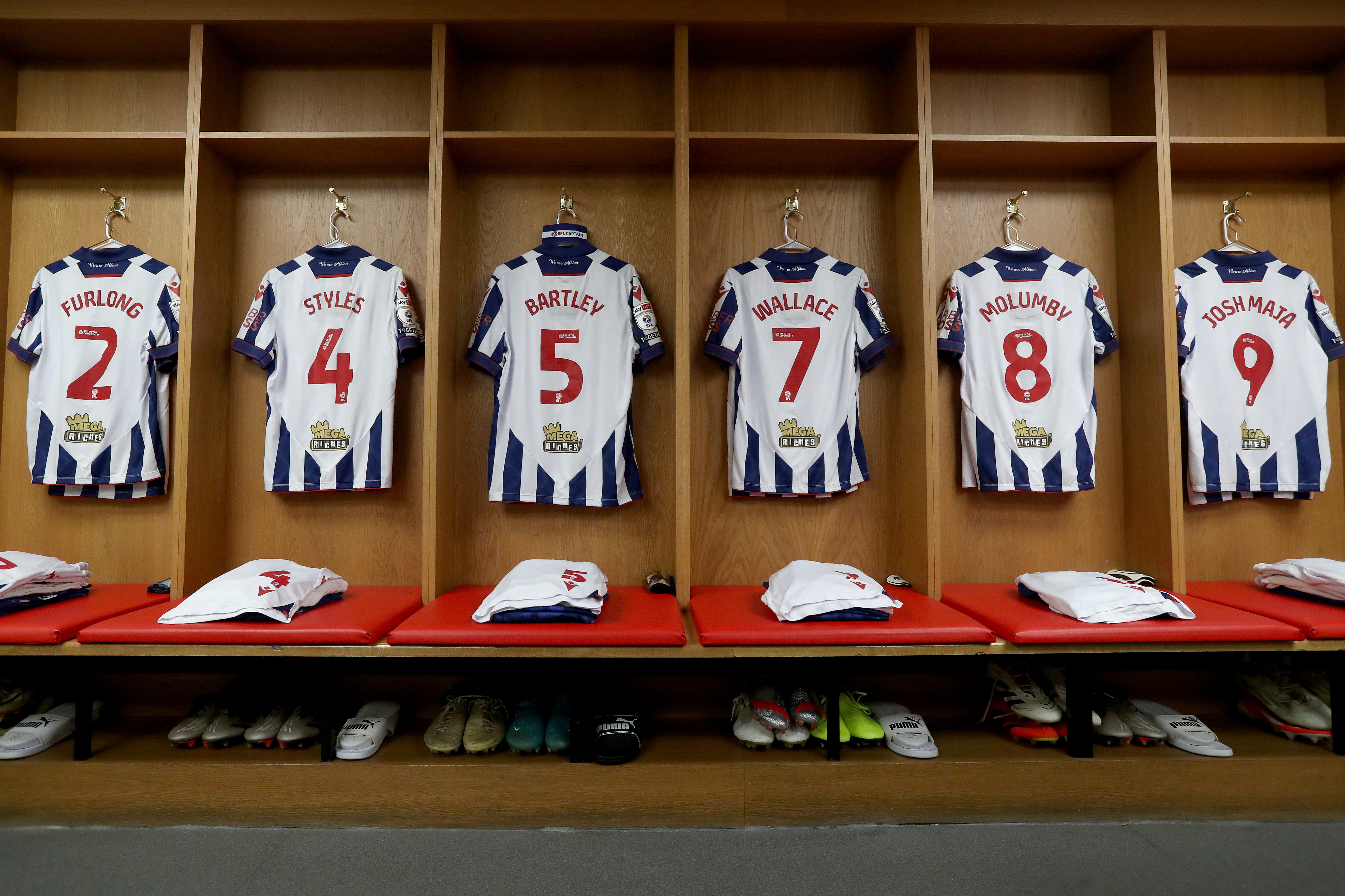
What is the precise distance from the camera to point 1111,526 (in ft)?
7.98

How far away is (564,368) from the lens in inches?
91.1

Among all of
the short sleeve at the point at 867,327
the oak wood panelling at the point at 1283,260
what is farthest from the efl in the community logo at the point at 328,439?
the oak wood panelling at the point at 1283,260

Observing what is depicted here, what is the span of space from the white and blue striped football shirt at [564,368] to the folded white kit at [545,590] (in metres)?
0.37

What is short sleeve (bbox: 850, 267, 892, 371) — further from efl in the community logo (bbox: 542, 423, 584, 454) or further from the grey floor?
the grey floor

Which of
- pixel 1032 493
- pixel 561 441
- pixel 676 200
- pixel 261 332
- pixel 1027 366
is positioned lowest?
pixel 1032 493

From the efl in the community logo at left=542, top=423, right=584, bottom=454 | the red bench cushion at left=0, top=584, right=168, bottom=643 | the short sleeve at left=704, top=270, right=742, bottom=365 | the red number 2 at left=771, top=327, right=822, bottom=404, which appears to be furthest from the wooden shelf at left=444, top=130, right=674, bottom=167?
the red bench cushion at left=0, top=584, right=168, bottom=643

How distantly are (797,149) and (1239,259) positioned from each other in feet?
5.54

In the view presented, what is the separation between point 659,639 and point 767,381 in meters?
1.03

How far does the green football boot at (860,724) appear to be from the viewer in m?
1.91

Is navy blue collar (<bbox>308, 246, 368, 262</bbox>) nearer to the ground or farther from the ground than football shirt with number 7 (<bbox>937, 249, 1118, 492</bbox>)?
farther from the ground

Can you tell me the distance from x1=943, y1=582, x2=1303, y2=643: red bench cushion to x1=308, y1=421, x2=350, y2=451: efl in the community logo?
214cm

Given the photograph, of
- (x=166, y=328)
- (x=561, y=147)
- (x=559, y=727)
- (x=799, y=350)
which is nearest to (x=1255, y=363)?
(x=799, y=350)

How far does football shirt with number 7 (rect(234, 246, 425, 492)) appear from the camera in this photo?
2281 millimetres

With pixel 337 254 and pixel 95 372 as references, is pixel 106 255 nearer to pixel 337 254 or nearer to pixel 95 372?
pixel 95 372
